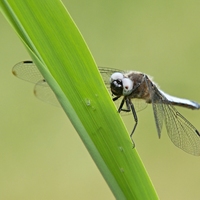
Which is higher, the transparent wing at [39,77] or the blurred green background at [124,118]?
the blurred green background at [124,118]

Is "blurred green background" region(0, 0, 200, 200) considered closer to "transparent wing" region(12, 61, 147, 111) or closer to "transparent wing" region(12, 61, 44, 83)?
"transparent wing" region(12, 61, 147, 111)

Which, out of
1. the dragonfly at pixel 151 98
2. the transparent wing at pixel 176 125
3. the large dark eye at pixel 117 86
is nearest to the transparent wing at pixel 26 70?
the dragonfly at pixel 151 98

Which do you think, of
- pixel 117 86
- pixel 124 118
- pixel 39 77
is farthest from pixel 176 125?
pixel 124 118

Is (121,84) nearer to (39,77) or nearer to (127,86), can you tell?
(127,86)

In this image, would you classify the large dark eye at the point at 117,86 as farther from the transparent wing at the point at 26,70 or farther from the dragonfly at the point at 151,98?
the transparent wing at the point at 26,70

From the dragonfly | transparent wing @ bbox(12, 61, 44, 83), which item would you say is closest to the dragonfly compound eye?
the dragonfly

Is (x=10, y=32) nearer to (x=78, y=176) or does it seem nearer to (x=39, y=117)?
(x=39, y=117)
